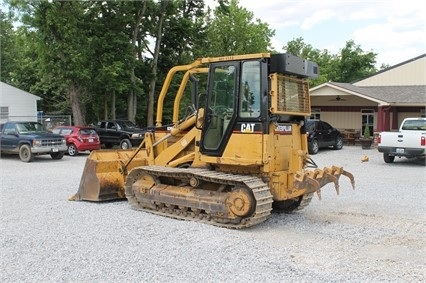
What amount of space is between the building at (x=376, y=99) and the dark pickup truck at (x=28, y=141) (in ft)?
48.5

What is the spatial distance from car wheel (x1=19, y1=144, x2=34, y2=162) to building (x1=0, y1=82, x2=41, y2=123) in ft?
46.6

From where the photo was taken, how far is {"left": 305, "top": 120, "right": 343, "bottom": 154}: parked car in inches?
894

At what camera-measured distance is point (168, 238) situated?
7031 mm

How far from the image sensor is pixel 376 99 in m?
25.5

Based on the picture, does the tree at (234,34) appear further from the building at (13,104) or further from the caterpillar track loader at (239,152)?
the caterpillar track loader at (239,152)

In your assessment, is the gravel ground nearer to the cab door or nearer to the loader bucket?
the loader bucket

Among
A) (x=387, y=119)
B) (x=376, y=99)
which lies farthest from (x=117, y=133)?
(x=387, y=119)

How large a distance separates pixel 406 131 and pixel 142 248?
45.8 ft

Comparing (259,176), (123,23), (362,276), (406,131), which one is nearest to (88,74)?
(123,23)

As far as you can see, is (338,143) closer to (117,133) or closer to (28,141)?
(117,133)

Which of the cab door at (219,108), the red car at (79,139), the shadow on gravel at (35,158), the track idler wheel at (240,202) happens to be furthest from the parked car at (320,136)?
the track idler wheel at (240,202)

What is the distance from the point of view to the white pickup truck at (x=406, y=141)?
1700 centimetres

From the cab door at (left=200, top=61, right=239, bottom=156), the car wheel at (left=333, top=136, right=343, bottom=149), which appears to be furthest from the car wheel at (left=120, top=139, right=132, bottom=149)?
the cab door at (left=200, top=61, right=239, bottom=156)

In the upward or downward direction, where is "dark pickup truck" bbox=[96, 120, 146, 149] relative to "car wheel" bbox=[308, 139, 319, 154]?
upward
